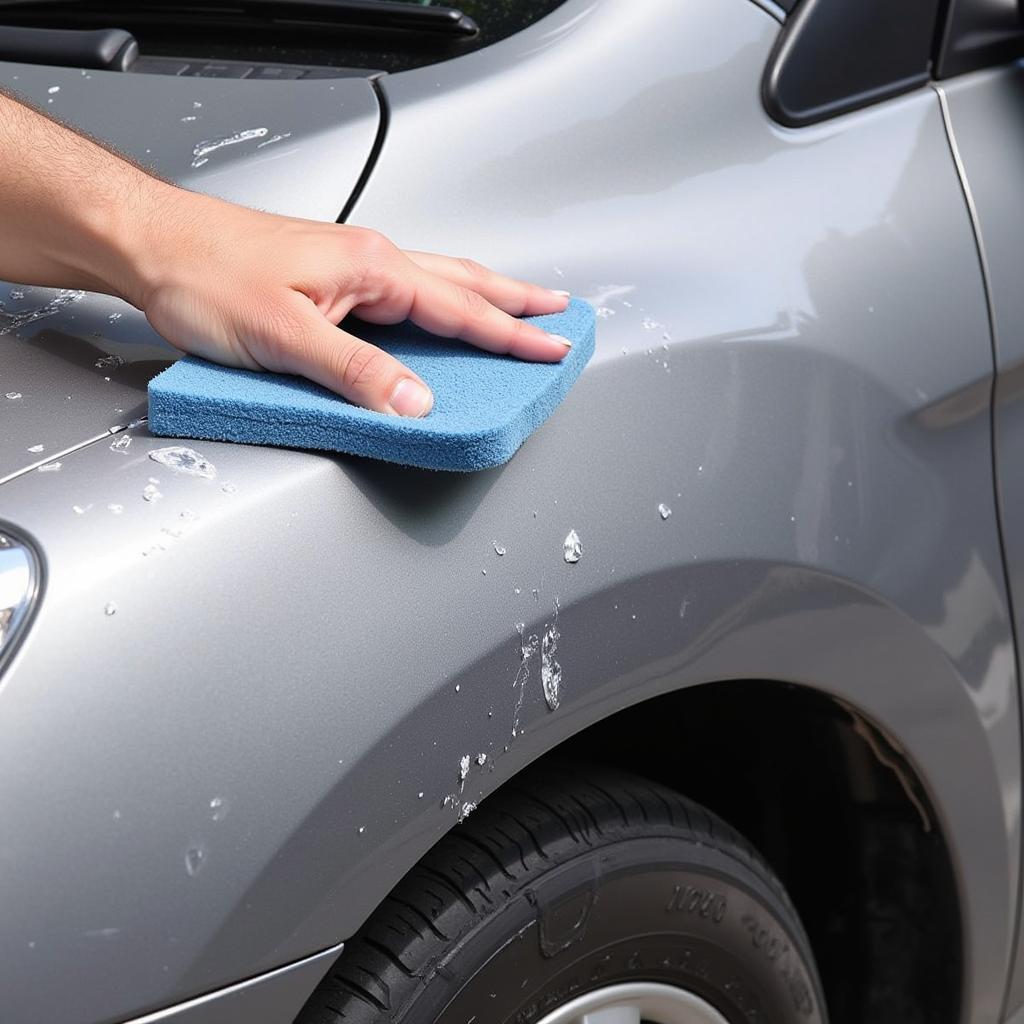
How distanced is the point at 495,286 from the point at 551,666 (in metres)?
0.32

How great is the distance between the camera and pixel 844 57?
1.44 metres

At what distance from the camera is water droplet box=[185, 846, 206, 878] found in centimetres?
90

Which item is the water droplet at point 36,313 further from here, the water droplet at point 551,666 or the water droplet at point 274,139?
the water droplet at point 551,666

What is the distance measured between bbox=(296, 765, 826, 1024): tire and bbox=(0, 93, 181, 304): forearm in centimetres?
55

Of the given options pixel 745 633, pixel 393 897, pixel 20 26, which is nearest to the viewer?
pixel 393 897

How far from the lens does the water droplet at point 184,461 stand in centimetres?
98

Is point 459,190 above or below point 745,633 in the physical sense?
above

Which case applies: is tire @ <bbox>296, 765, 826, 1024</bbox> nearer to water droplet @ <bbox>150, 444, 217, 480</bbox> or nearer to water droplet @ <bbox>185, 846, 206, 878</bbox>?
water droplet @ <bbox>185, 846, 206, 878</bbox>

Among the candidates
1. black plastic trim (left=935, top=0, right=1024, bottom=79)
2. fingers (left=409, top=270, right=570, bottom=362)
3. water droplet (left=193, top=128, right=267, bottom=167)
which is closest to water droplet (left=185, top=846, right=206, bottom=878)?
fingers (left=409, top=270, right=570, bottom=362)

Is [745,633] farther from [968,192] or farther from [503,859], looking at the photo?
[968,192]

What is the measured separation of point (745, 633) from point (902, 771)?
34 cm

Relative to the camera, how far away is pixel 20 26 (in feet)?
5.30

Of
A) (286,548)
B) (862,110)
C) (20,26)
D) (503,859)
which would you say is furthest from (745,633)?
(20,26)

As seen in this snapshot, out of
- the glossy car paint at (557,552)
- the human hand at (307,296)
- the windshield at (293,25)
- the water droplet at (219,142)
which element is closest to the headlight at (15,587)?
the glossy car paint at (557,552)
